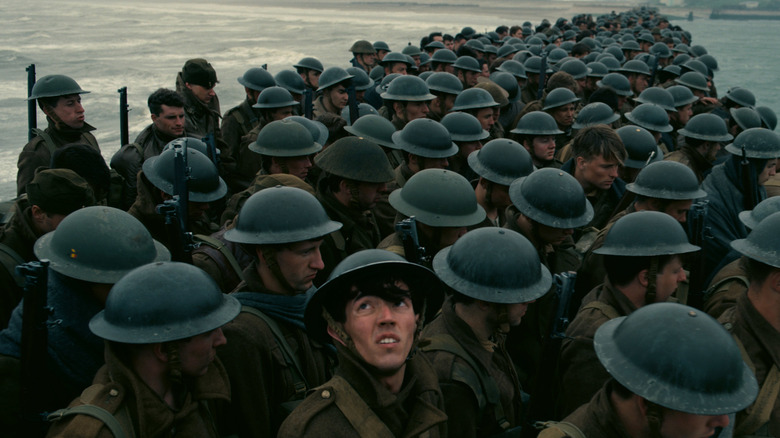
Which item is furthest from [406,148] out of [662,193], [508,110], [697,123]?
[508,110]

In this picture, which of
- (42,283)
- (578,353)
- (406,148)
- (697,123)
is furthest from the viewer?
(697,123)

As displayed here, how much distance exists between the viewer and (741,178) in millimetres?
6238

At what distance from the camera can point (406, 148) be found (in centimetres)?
616

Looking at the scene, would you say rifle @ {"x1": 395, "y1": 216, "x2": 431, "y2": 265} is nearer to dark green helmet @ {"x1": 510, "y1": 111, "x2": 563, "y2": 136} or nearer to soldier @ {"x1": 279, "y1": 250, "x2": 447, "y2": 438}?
soldier @ {"x1": 279, "y1": 250, "x2": 447, "y2": 438}

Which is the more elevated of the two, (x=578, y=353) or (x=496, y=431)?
(x=578, y=353)

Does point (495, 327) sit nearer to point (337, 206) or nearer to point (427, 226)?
point (427, 226)

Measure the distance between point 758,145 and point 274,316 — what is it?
5.28 metres

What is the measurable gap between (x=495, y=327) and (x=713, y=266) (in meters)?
3.02

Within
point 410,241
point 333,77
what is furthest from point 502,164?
point 333,77

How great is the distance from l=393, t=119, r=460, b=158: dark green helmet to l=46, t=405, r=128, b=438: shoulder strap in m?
→ 4.18

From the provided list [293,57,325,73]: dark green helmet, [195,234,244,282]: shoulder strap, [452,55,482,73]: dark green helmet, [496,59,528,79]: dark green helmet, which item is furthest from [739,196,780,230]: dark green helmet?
[496,59,528,79]: dark green helmet

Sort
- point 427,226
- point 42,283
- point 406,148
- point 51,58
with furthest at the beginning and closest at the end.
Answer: point 51,58 → point 406,148 → point 427,226 → point 42,283

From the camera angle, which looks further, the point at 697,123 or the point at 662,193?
the point at 697,123

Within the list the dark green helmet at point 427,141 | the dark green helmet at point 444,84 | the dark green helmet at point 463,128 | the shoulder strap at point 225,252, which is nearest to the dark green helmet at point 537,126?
the dark green helmet at point 463,128
